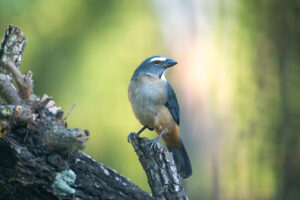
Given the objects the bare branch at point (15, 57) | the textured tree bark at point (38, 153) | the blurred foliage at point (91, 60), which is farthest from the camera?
the blurred foliage at point (91, 60)

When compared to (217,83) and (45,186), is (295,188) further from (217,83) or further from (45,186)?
(45,186)

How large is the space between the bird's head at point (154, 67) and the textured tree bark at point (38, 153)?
2.74m

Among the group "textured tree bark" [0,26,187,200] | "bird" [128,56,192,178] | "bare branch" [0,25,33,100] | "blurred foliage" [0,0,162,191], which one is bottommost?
"textured tree bark" [0,26,187,200]

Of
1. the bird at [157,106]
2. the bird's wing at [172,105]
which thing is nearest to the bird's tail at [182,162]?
the bird at [157,106]

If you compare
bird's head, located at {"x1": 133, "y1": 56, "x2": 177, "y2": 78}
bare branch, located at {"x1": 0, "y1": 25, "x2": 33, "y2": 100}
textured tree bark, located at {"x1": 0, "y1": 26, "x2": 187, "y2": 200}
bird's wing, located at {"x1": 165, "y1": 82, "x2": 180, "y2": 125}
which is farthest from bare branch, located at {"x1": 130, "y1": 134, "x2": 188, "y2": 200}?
bird's head, located at {"x1": 133, "y1": 56, "x2": 177, "y2": 78}

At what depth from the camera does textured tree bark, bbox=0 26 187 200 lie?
9.54ft

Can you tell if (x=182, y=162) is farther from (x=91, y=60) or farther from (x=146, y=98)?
(x=91, y=60)

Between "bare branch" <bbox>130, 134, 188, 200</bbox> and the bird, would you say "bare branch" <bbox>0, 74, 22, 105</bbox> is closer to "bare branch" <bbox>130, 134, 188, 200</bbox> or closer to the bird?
"bare branch" <bbox>130, 134, 188, 200</bbox>

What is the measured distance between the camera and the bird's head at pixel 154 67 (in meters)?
5.99

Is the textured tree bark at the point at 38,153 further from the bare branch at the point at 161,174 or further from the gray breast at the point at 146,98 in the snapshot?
the gray breast at the point at 146,98

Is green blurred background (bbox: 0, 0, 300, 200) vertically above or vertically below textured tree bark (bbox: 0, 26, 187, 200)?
above

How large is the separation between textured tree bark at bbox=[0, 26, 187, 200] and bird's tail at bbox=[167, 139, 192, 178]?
2299 mm

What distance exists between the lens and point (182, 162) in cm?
591

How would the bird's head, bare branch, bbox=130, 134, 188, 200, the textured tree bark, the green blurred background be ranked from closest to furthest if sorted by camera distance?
the textured tree bark → bare branch, bbox=130, 134, 188, 200 → the bird's head → the green blurred background
